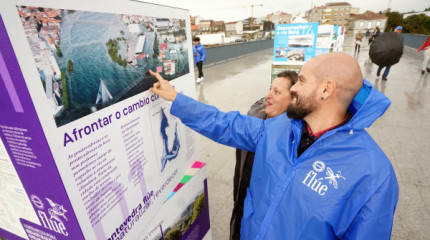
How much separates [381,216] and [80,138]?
113 cm

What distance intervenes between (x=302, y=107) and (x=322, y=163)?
0.98 ft

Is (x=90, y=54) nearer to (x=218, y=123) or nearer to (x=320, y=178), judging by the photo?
(x=218, y=123)

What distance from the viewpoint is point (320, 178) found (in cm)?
94

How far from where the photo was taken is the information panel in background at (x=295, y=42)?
4722mm

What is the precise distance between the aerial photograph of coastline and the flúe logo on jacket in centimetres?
84

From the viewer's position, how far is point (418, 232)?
2125 mm

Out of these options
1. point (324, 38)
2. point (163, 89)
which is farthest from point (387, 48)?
point (163, 89)

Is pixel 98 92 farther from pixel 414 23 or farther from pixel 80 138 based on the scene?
pixel 414 23

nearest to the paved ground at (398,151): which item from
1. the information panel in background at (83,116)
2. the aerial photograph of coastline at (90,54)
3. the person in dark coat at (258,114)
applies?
the person in dark coat at (258,114)

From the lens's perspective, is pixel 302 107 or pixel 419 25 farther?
pixel 419 25

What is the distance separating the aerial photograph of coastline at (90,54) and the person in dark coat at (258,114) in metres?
0.88

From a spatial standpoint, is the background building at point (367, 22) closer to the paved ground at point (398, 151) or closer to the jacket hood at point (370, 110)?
the paved ground at point (398, 151)

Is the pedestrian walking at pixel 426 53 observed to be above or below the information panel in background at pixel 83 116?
below

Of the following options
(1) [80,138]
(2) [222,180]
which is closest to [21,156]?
(1) [80,138]
